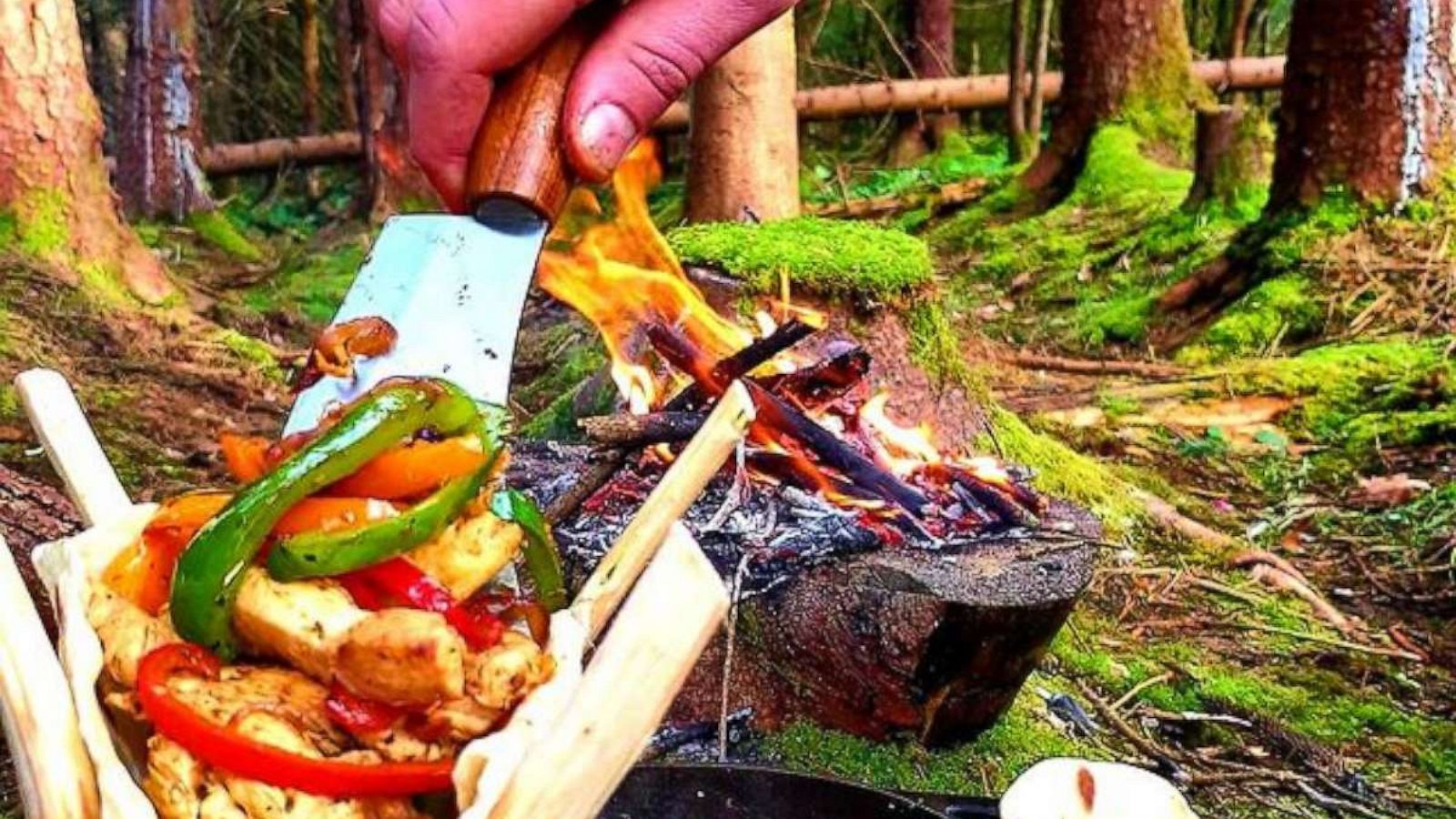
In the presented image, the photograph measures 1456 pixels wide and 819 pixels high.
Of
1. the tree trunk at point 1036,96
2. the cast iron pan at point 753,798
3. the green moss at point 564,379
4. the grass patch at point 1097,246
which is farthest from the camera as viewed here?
the tree trunk at point 1036,96

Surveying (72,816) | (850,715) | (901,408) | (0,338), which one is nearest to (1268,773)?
(850,715)

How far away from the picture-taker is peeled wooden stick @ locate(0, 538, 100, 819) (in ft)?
4.02

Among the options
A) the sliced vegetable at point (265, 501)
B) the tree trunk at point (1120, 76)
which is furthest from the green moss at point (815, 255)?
the tree trunk at point (1120, 76)

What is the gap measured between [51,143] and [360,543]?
6124 mm

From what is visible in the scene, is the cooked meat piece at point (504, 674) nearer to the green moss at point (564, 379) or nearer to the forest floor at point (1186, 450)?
the forest floor at point (1186, 450)

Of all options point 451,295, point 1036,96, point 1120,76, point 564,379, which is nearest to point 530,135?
point 451,295

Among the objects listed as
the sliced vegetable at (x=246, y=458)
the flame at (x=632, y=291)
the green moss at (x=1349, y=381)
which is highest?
the sliced vegetable at (x=246, y=458)

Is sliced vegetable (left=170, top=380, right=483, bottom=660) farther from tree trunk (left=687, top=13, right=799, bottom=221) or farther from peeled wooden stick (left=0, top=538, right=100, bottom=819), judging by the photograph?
tree trunk (left=687, top=13, right=799, bottom=221)

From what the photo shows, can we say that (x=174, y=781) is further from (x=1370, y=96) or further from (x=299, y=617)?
(x=1370, y=96)

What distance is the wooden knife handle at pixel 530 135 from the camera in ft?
6.70

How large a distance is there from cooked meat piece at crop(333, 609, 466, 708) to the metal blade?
2.24 feet

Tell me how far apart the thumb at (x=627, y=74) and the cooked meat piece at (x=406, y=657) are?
3.11 ft

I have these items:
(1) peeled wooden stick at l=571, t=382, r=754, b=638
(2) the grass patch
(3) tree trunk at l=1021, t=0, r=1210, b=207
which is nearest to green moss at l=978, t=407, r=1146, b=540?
(2) the grass patch

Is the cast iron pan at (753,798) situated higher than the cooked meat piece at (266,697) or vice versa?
the cooked meat piece at (266,697)
